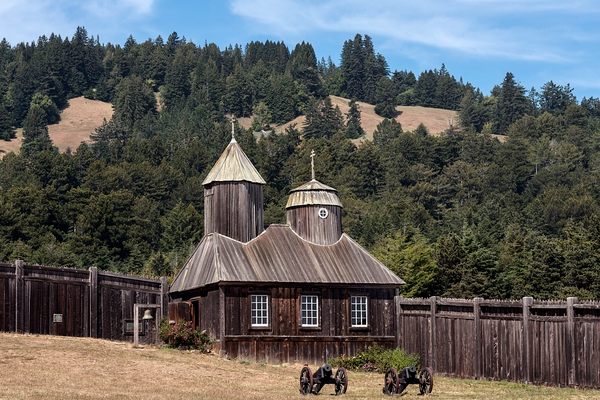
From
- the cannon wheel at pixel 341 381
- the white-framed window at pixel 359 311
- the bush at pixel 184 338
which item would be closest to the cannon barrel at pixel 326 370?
the cannon wheel at pixel 341 381

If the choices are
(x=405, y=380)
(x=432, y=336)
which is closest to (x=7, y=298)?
(x=432, y=336)

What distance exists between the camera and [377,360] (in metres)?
44.3

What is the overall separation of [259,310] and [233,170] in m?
7.05

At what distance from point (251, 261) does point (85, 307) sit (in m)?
6.88

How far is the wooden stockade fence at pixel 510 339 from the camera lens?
35.9 metres

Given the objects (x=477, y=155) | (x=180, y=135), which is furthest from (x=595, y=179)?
(x=180, y=135)

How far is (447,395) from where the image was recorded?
33.0 metres

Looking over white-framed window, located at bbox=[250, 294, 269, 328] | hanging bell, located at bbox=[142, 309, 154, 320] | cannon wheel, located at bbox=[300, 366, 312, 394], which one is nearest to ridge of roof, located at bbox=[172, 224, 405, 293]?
white-framed window, located at bbox=[250, 294, 269, 328]

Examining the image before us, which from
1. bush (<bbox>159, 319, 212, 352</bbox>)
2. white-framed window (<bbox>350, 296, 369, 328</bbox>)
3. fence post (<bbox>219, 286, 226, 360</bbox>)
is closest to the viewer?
fence post (<bbox>219, 286, 226, 360</bbox>)

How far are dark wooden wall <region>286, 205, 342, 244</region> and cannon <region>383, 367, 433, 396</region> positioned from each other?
17.3 m

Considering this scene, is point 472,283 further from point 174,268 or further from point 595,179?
point 595,179

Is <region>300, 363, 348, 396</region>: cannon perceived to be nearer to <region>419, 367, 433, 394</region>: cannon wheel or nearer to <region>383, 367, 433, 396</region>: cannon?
<region>383, 367, 433, 396</region>: cannon

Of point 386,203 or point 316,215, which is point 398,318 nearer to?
point 316,215

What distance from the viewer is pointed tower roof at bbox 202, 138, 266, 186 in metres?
49.2
